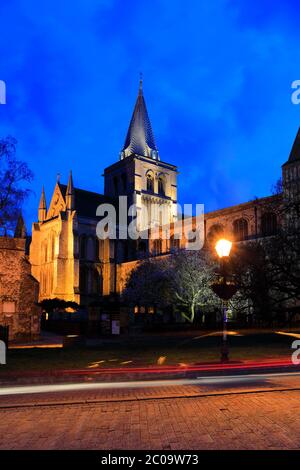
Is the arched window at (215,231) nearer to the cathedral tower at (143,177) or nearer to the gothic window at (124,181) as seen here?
the cathedral tower at (143,177)

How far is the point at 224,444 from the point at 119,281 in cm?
7024

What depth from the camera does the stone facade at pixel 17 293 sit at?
29.4 m

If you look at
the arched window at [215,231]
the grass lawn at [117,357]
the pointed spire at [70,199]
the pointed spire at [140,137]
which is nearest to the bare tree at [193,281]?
the arched window at [215,231]

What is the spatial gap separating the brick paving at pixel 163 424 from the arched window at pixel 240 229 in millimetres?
50550

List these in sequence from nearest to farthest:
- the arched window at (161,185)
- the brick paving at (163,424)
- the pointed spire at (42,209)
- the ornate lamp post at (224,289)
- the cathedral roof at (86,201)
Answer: the brick paving at (163,424), the ornate lamp post at (224,289), the cathedral roof at (86,201), the pointed spire at (42,209), the arched window at (161,185)

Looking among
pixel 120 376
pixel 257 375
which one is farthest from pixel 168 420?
pixel 257 375

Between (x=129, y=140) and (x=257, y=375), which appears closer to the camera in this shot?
(x=257, y=375)

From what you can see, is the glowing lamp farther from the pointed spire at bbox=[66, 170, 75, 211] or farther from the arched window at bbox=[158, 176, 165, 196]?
the arched window at bbox=[158, 176, 165, 196]

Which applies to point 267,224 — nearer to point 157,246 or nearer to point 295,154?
point 295,154

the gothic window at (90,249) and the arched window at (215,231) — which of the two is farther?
the gothic window at (90,249)

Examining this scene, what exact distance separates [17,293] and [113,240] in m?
48.4

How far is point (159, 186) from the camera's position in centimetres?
9194

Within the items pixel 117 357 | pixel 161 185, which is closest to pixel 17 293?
pixel 117 357
